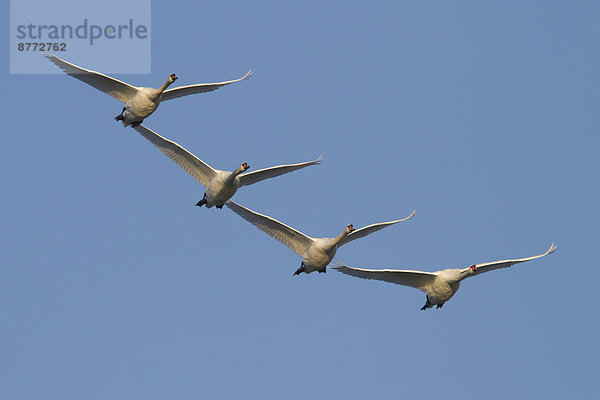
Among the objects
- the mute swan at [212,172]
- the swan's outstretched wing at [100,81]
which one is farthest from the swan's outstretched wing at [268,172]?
the swan's outstretched wing at [100,81]

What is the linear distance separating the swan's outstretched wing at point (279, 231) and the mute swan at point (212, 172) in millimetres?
1559

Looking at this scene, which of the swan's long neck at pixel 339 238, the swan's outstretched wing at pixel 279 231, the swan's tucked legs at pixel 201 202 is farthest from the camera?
the swan's tucked legs at pixel 201 202

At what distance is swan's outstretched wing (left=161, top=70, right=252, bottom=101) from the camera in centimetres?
12550

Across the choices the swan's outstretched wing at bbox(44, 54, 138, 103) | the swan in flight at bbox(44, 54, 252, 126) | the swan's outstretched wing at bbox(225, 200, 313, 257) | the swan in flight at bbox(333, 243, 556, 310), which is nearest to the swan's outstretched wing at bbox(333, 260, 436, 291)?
the swan in flight at bbox(333, 243, 556, 310)

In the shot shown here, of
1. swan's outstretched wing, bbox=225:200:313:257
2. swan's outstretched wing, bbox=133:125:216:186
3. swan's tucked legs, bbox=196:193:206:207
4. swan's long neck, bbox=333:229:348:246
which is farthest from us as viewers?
swan's tucked legs, bbox=196:193:206:207

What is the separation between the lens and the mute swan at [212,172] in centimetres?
12500

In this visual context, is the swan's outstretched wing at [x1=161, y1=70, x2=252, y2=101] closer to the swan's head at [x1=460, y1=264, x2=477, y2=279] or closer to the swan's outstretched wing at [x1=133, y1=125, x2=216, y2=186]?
the swan's outstretched wing at [x1=133, y1=125, x2=216, y2=186]

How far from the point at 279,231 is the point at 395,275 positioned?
6368mm

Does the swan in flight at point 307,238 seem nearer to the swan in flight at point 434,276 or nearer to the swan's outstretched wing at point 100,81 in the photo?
the swan in flight at point 434,276

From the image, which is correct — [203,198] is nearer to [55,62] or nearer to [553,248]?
[55,62]

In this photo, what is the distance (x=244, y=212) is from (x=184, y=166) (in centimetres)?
391

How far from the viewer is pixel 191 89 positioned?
126m

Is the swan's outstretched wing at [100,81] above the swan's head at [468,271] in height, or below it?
above

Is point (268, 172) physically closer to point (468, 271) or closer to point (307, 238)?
point (307, 238)
